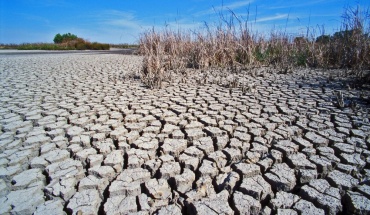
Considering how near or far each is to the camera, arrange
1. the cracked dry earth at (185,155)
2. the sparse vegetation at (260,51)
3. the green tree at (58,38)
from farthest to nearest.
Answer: the green tree at (58,38) → the sparse vegetation at (260,51) → the cracked dry earth at (185,155)

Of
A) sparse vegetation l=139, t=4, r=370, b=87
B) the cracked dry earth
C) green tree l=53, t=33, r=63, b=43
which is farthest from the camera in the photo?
green tree l=53, t=33, r=63, b=43

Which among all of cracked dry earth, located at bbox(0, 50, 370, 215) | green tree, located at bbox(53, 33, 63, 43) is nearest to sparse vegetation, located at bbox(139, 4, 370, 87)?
cracked dry earth, located at bbox(0, 50, 370, 215)

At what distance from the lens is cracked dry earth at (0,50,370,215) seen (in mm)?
1256

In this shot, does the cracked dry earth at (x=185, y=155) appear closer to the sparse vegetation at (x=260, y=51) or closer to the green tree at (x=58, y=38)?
the sparse vegetation at (x=260, y=51)

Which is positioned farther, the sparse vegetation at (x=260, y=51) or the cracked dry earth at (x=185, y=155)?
the sparse vegetation at (x=260, y=51)

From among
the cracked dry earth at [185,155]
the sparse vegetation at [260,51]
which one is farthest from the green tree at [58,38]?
the cracked dry earth at [185,155]

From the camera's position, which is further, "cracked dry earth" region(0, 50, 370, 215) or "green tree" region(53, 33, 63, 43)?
"green tree" region(53, 33, 63, 43)

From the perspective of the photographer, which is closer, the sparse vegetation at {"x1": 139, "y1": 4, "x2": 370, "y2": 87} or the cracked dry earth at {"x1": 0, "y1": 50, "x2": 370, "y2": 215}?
the cracked dry earth at {"x1": 0, "y1": 50, "x2": 370, "y2": 215}

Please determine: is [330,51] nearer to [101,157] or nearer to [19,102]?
[101,157]

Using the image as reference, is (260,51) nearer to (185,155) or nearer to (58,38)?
(185,155)

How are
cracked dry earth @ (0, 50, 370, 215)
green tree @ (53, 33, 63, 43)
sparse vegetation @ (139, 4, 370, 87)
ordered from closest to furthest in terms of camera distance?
cracked dry earth @ (0, 50, 370, 215) → sparse vegetation @ (139, 4, 370, 87) → green tree @ (53, 33, 63, 43)

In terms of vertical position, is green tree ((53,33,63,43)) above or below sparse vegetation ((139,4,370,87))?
above

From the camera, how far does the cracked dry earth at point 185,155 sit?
126 centimetres

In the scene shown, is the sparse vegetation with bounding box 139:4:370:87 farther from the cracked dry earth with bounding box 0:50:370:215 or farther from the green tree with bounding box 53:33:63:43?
the green tree with bounding box 53:33:63:43
